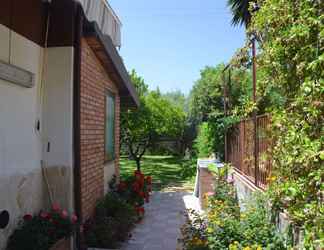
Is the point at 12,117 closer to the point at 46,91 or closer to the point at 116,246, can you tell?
the point at 46,91

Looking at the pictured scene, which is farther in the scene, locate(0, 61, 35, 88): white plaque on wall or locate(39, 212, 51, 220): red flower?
locate(39, 212, 51, 220): red flower

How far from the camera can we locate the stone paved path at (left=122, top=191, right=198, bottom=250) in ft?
17.7

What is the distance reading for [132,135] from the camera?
14797 mm

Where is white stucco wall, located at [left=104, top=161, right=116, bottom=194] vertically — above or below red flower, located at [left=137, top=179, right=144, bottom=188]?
above

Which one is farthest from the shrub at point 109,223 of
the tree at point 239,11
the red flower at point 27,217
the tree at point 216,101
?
the tree at point 239,11

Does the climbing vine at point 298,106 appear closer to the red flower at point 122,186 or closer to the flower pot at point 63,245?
the flower pot at point 63,245

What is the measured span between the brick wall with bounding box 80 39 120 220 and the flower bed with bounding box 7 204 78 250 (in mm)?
574

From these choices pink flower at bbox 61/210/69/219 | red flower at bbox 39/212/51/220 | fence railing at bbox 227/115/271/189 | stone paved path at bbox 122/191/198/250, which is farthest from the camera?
stone paved path at bbox 122/191/198/250

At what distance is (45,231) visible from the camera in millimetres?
3715

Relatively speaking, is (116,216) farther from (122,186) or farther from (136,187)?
(136,187)

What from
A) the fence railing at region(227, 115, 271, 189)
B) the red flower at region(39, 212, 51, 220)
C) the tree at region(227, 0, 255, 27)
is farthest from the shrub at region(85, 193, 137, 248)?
the tree at region(227, 0, 255, 27)

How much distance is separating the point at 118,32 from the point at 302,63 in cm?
287

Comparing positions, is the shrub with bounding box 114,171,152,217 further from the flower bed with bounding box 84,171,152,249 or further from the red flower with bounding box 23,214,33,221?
the red flower with bounding box 23,214,33,221

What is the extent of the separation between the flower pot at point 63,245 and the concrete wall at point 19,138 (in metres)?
0.55
